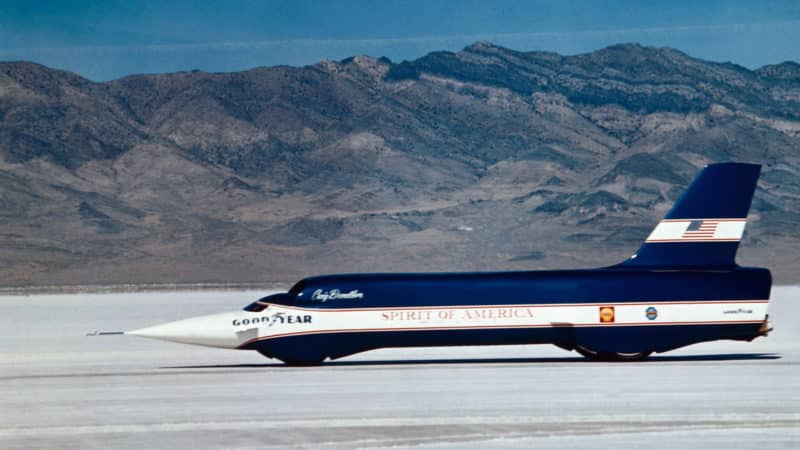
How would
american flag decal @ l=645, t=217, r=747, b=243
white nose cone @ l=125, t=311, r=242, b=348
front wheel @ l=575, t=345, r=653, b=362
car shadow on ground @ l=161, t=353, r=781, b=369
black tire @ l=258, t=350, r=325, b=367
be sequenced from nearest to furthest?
1. black tire @ l=258, t=350, r=325, b=367
2. white nose cone @ l=125, t=311, r=242, b=348
3. front wheel @ l=575, t=345, r=653, b=362
4. car shadow on ground @ l=161, t=353, r=781, b=369
5. american flag decal @ l=645, t=217, r=747, b=243

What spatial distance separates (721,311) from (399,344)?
30.9 feet

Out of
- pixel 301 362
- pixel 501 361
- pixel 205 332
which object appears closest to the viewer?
pixel 205 332

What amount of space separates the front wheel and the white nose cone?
33.4ft

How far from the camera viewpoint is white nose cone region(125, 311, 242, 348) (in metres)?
41.8

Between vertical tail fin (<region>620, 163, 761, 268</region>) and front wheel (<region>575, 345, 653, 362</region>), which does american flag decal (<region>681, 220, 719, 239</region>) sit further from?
front wheel (<region>575, 345, 653, 362</region>)

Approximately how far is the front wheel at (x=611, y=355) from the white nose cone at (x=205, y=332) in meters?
10.2

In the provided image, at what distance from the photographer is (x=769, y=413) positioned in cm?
2848

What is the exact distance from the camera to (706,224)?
1714 inches

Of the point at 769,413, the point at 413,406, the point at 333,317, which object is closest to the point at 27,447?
the point at 413,406

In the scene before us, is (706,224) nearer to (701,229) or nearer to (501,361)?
(701,229)

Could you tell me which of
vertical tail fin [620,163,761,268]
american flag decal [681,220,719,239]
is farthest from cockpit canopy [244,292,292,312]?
american flag decal [681,220,719,239]

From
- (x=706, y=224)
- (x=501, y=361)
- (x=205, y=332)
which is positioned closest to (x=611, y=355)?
(x=501, y=361)

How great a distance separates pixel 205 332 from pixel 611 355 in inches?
471

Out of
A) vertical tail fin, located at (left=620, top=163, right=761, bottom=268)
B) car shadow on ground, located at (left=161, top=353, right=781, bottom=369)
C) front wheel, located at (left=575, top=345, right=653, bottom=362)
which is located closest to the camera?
front wheel, located at (left=575, top=345, right=653, bottom=362)
